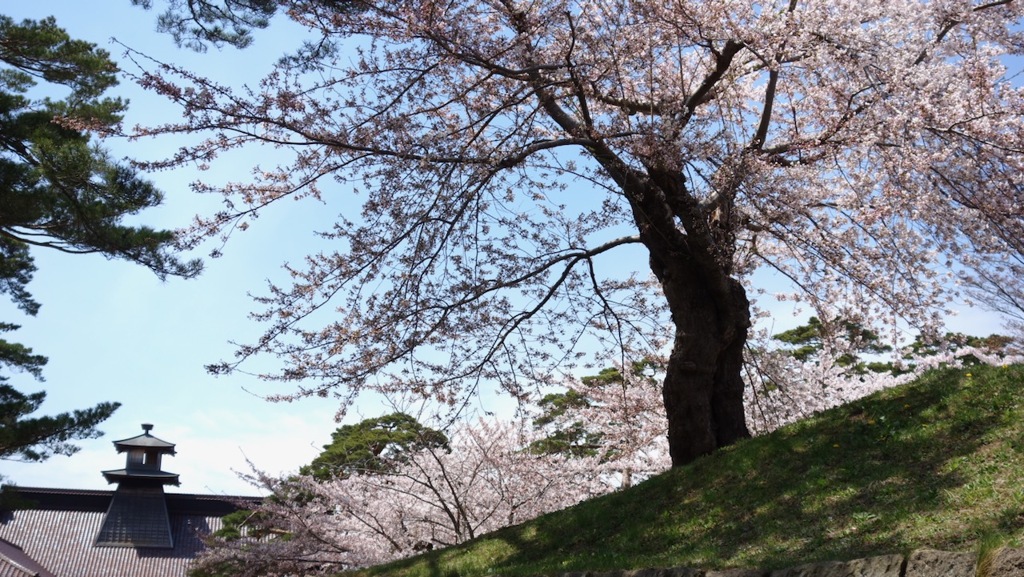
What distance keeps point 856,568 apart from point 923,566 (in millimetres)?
385

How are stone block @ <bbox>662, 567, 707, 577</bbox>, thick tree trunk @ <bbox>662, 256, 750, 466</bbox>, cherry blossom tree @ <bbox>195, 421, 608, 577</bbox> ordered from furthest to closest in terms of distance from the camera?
cherry blossom tree @ <bbox>195, 421, 608, 577</bbox> → thick tree trunk @ <bbox>662, 256, 750, 466</bbox> → stone block @ <bbox>662, 567, 707, 577</bbox>

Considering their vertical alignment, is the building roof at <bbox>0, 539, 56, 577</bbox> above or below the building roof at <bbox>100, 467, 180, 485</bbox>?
below

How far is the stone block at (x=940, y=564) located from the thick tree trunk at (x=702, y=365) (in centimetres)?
466

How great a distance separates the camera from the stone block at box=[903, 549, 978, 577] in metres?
4.30

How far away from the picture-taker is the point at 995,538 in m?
4.48

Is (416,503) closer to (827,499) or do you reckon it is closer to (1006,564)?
(827,499)

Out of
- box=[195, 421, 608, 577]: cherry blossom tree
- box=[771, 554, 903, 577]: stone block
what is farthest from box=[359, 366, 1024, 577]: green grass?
box=[195, 421, 608, 577]: cherry blossom tree

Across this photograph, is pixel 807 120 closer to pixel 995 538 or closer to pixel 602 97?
pixel 602 97

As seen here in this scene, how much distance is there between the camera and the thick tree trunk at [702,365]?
30.4 ft

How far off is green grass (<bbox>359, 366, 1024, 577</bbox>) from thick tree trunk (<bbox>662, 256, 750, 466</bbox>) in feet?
2.43

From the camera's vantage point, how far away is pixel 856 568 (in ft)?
15.4

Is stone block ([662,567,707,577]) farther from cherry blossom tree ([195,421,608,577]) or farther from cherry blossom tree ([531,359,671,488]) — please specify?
cherry blossom tree ([195,421,608,577])

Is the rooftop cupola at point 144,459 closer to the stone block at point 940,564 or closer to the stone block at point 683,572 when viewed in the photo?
the stone block at point 683,572

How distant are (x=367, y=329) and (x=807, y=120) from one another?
5882mm
